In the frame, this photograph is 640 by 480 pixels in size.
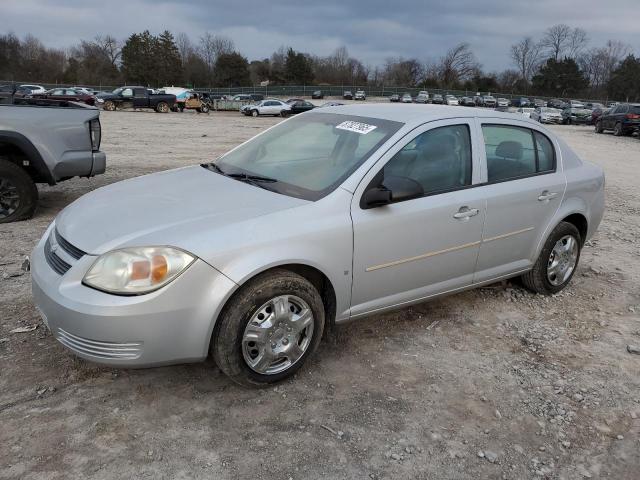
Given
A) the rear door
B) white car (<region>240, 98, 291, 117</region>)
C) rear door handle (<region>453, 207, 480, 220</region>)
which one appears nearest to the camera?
rear door handle (<region>453, 207, 480, 220</region>)

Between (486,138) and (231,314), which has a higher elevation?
(486,138)

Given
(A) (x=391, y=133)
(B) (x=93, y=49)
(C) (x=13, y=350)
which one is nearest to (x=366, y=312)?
(A) (x=391, y=133)

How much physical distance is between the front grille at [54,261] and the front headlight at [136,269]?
9.6 inches

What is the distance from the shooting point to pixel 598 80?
327ft

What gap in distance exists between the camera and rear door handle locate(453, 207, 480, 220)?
379 centimetres

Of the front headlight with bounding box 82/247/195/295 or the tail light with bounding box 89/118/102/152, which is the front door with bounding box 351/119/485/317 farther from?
the tail light with bounding box 89/118/102/152

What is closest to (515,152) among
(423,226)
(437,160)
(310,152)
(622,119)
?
(437,160)

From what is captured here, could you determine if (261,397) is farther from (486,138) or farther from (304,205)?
(486,138)

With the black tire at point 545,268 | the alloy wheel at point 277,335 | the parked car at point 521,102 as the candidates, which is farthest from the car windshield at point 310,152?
the parked car at point 521,102

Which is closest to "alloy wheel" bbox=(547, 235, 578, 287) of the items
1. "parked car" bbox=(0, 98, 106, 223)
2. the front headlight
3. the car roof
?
the car roof

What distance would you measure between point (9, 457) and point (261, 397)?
1284 mm

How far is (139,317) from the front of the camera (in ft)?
8.82

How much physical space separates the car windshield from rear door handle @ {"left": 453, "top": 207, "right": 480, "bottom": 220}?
740 mm

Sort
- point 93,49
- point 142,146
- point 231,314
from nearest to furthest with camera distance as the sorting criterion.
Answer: point 231,314 → point 142,146 → point 93,49
